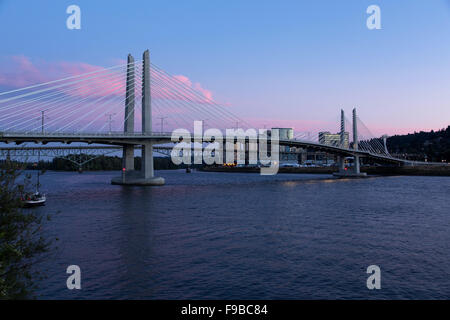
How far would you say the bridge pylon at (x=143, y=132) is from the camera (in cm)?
6444

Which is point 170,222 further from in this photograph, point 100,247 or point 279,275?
point 279,275

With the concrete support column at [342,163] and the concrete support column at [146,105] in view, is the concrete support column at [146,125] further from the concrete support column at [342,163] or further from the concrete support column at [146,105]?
the concrete support column at [342,163]

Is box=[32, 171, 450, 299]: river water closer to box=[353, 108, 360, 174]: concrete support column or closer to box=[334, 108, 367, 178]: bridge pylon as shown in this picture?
box=[334, 108, 367, 178]: bridge pylon

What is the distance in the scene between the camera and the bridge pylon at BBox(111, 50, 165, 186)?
6444cm

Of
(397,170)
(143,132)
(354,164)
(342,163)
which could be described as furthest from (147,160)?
(397,170)

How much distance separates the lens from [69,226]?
2623cm

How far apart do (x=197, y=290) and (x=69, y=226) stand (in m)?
16.5

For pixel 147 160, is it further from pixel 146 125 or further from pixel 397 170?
pixel 397 170

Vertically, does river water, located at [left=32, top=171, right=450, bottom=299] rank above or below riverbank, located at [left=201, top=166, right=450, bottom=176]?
below

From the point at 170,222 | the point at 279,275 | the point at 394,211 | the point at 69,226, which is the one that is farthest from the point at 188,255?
the point at 394,211

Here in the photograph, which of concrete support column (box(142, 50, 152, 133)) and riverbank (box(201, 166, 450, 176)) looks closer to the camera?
concrete support column (box(142, 50, 152, 133))

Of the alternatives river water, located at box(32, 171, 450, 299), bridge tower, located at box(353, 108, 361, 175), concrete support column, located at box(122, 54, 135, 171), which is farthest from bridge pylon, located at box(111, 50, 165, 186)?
bridge tower, located at box(353, 108, 361, 175)

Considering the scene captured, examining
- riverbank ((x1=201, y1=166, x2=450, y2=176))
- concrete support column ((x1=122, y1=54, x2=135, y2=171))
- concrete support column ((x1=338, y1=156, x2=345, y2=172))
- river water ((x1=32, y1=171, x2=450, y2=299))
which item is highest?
concrete support column ((x1=122, y1=54, x2=135, y2=171))

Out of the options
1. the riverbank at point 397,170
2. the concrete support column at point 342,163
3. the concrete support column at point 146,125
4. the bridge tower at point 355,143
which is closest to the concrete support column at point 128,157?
the concrete support column at point 146,125
